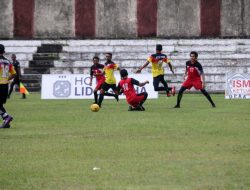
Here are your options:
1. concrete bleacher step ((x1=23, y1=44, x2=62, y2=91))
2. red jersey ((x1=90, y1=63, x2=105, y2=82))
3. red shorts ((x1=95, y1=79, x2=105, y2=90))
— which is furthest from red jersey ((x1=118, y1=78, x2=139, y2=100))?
concrete bleacher step ((x1=23, y1=44, x2=62, y2=91))

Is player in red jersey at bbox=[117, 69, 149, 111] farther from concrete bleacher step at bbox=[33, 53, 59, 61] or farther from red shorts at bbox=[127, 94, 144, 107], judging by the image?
concrete bleacher step at bbox=[33, 53, 59, 61]

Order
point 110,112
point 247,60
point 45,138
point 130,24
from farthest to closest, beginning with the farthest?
1. point 130,24
2. point 247,60
3. point 110,112
4. point 45,138

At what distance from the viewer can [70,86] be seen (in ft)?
115

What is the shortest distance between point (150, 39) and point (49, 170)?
31.1 m

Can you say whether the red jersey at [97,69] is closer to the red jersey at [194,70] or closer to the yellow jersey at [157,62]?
the yellow jersey at [157,62]

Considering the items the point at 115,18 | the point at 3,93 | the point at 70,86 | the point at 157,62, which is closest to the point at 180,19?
the point at 115,18

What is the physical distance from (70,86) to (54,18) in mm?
9227

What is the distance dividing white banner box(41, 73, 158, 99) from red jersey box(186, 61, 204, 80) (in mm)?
7640

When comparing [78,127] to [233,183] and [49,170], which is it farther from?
[233,183]

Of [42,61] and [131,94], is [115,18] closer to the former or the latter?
[42,61]

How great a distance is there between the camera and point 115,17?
43.2 m

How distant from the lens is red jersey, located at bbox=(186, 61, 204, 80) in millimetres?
26906

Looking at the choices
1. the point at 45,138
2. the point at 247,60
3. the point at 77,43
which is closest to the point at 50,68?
the point at 77,43

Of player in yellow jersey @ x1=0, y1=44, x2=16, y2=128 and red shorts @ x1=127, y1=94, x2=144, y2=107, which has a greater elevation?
player in yellow jersey @ x1=0, y1=44, x2=16, y2=128
